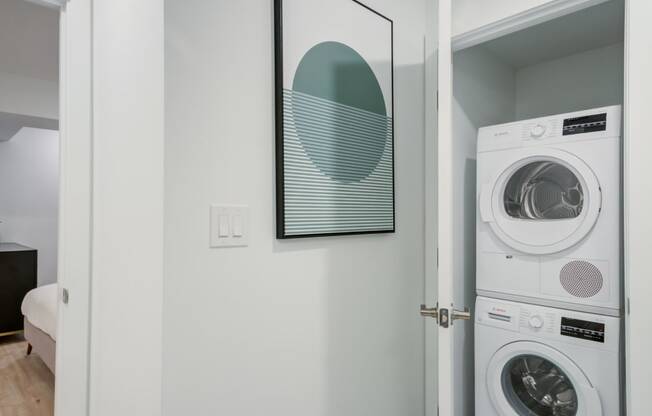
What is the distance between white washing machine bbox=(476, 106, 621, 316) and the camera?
1627 mm

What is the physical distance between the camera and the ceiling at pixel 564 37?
1.93 m

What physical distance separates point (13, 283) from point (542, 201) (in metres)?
4.40

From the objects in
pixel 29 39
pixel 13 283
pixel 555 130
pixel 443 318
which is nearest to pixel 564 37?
pixel 555 130

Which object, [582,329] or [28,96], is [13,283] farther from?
[582,329]

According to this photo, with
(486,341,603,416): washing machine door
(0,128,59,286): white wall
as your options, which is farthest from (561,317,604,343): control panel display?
(0,128,59,286): white wall

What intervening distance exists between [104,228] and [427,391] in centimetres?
172

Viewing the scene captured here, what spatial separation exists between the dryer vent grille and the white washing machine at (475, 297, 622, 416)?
0.32ft

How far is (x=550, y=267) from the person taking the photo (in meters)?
1.78

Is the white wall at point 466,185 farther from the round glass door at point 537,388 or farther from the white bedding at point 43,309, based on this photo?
the white bedding at point 43,309

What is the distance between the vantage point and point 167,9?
3.49 feet

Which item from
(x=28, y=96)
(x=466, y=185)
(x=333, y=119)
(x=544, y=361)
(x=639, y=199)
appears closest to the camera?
(x=639, y=199)

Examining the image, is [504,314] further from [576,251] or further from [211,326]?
[211,326]

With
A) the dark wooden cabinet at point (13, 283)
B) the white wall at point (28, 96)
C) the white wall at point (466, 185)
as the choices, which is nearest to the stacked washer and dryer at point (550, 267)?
the white wall at point (466, 185)

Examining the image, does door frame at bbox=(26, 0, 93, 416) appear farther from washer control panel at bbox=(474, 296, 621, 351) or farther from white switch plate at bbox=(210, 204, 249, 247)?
washer control panel at bbox=(474, 296, 621, 351)
